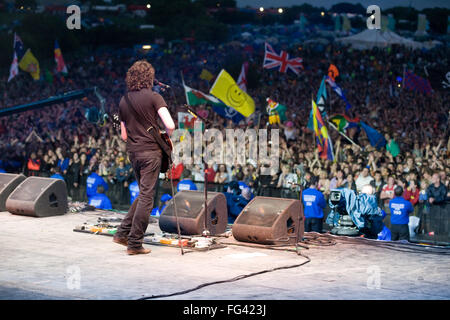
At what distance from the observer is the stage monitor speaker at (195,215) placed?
27.0 feet

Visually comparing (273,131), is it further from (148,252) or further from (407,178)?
(148,252)

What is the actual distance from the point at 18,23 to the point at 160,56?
51.1ft

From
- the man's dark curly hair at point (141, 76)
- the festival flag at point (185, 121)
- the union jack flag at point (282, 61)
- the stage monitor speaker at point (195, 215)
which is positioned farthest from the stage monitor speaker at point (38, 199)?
the union jack flag at point (282, 61)

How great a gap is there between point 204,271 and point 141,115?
180cm

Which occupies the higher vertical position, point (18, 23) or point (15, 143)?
point (18, 23)

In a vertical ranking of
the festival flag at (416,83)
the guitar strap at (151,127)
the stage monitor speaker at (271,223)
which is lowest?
the stage monitor speaker at (271,223)

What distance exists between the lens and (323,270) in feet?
20.8

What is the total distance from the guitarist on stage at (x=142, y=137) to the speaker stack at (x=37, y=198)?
2979 millimetres

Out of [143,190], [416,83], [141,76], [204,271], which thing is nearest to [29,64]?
[416,83]

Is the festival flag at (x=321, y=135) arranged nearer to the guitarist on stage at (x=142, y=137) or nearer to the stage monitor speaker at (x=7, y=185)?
the stage monitor speaker at (x=7, y=185)

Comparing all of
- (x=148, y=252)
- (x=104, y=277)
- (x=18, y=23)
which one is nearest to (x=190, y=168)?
(x=148, y=252)

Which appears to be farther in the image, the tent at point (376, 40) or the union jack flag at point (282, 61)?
the tent at point (376, 40)

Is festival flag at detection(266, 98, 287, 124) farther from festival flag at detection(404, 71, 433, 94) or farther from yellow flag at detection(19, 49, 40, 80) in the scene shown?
yellow flag at detection(19, 49, 40, 80)
